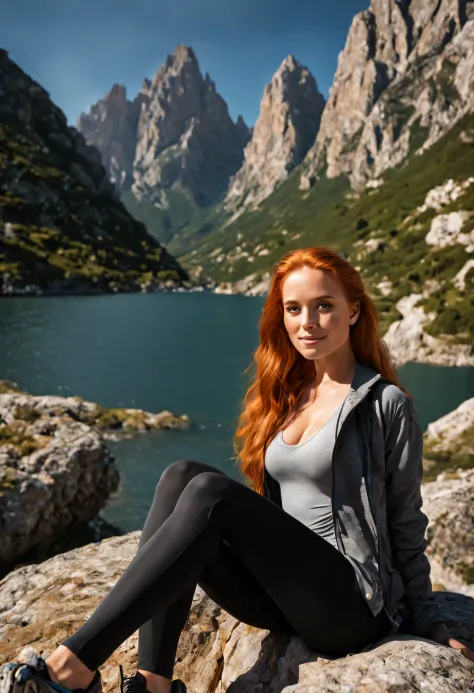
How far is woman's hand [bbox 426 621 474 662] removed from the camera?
3.54 m

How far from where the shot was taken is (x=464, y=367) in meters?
62.8

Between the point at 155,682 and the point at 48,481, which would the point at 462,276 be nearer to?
the point at 48,481

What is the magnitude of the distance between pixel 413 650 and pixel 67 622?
3328 mm

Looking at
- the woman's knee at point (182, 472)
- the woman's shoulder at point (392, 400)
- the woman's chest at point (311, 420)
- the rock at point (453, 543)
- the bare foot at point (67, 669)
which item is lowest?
the rock at point (453, 543)

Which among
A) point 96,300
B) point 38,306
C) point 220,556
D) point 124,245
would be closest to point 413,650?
point 220,556

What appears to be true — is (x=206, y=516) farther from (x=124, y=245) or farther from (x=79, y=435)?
(x=124, y=245)

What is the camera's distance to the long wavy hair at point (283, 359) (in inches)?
164

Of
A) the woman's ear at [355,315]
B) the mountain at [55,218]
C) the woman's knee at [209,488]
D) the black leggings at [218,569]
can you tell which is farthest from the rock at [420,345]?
the mountain at [55,218]

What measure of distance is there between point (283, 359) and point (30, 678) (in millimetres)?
3127

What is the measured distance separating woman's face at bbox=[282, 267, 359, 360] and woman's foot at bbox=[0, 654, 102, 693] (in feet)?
9.24

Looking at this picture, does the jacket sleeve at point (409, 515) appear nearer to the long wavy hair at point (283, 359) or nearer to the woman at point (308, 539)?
the woman at point (308, 539)

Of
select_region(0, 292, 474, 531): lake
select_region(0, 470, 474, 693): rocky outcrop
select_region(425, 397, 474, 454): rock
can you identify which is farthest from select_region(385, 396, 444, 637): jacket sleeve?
select_region(425, 397, 474, 454): rock

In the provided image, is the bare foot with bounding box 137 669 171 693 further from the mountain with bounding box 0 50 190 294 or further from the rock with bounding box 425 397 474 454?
the mountain with bounding box 0 50 190 294

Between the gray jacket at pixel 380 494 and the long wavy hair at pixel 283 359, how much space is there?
0.31 meters
